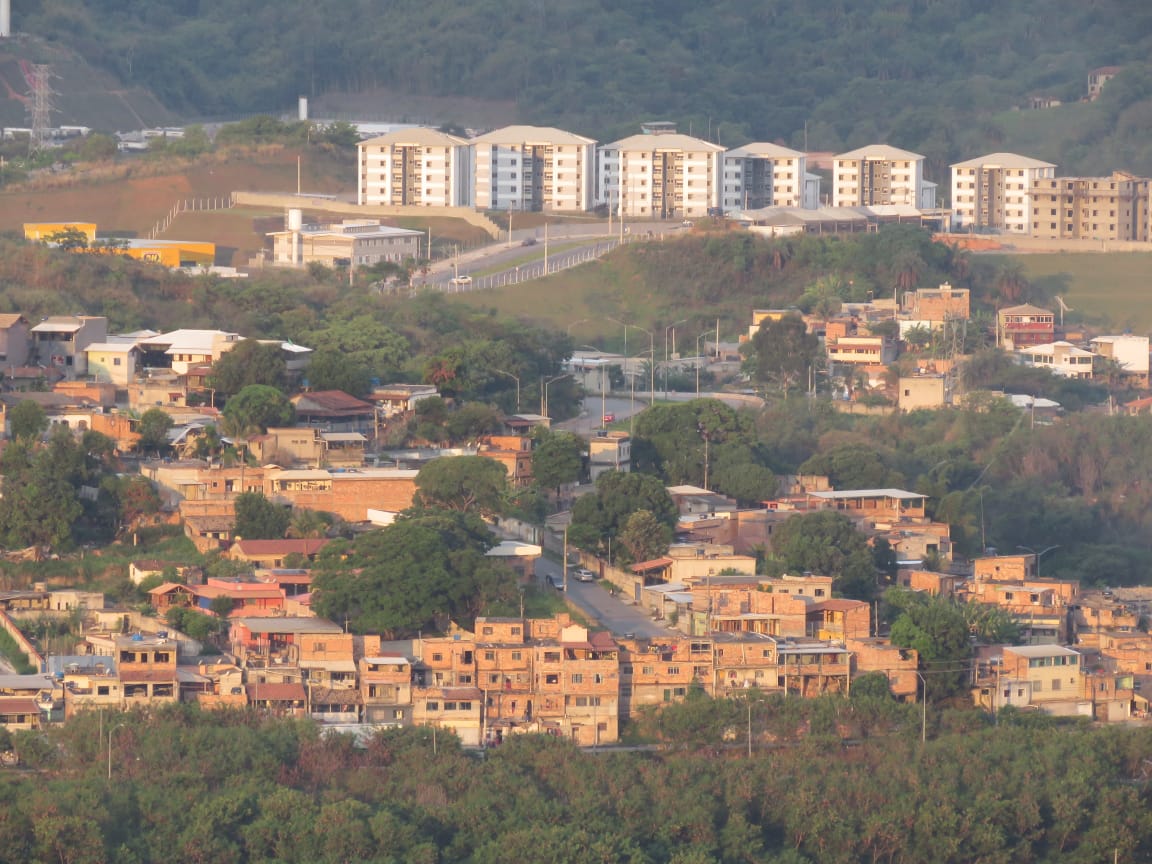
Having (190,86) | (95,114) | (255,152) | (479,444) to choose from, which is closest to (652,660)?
(479,444)

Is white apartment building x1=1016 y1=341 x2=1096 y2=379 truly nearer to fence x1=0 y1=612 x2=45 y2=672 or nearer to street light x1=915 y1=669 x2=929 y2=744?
street light x1=915 y1=669 x2=929 y2=744

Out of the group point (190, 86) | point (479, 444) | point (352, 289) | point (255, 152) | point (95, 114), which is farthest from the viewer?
point (190, 86)

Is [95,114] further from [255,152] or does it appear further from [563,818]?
[563,818]

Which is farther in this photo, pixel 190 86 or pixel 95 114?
pixel 190 86

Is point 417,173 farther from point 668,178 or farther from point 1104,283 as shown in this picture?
point 1104,283

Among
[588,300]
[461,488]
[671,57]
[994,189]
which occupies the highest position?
[671,57]

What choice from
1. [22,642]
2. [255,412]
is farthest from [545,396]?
[22,642]

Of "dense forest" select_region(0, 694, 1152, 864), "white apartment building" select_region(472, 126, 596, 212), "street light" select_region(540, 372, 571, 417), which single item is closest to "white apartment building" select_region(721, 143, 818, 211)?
"white apartment building" select_region(472, 126, 596, 212)
